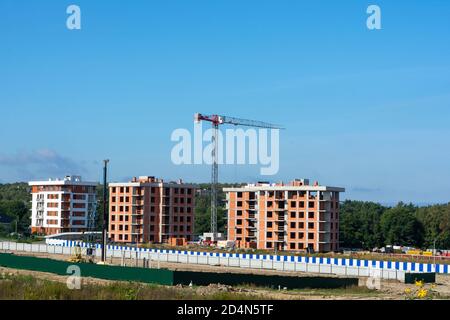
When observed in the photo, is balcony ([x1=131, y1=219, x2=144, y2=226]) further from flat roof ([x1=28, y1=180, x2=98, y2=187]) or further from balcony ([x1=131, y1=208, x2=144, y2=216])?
flat roof ([x1=28, y1=180, x2=98, y2=187])

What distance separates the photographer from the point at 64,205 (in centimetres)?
18650

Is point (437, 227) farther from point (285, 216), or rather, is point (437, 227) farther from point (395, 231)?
point (285, 216)

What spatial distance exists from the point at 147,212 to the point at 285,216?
1391 inches

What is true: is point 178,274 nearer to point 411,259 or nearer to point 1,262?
point 1,262

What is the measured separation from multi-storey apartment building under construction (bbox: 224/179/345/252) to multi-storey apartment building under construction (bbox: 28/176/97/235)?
4741 cm

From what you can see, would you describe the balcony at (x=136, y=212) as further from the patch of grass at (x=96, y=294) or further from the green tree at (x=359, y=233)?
the patch of grass at (x=96, y=294)

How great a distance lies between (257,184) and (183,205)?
23.4 metres

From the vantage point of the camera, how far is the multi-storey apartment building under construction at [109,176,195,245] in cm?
16600

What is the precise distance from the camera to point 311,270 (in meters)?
80.6

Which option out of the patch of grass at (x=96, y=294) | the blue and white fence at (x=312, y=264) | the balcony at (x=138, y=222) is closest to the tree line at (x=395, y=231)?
the balcony at (x=138, y=222)

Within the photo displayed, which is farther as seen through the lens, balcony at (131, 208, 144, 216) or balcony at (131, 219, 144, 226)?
balcony at (131, 208, 144, 216)

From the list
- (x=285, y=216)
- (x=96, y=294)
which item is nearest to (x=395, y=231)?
(x=285, y=216)

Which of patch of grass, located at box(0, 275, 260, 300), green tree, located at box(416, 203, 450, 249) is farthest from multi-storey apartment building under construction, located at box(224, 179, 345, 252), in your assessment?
patch of grass, located at box(0, 275, 260, 300)
